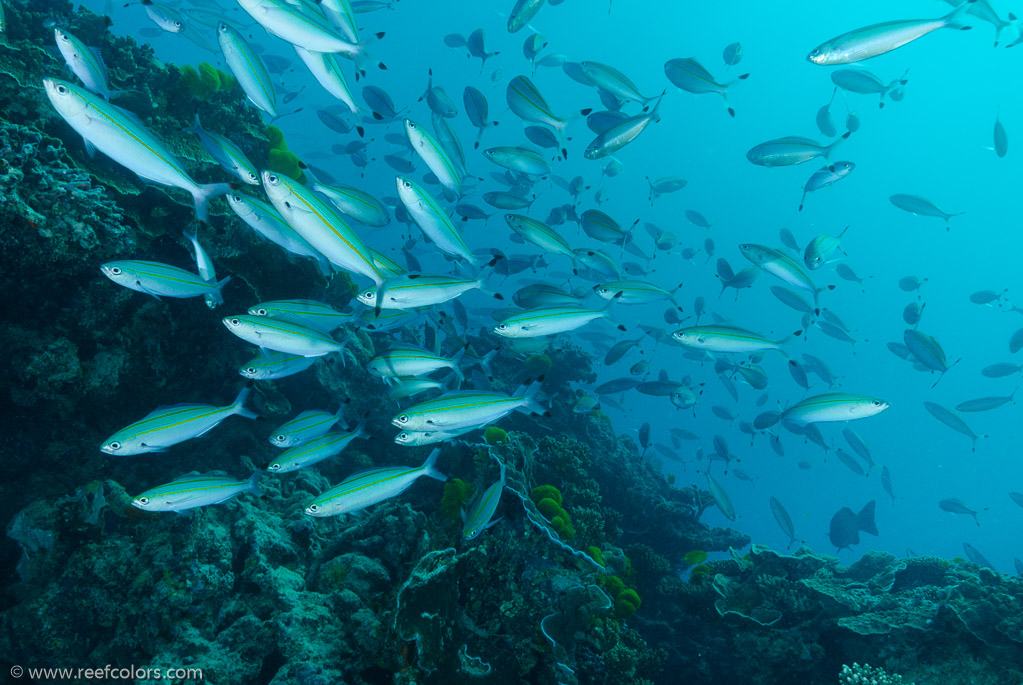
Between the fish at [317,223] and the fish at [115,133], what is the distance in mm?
594

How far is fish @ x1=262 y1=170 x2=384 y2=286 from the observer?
2.73m

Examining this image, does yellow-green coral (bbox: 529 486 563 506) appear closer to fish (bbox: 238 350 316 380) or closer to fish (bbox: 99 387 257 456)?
fish (bbox: 238 350 316 380)

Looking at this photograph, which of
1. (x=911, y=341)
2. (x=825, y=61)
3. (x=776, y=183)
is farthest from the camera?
(x=776, y=183)

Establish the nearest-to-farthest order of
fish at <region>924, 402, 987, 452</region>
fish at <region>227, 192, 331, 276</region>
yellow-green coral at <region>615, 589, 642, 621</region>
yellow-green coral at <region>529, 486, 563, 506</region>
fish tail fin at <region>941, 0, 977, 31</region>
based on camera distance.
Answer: fish at <region>227, 192, 331, 276</region> → fish tail fin at <region>941, 0, 977, 31</region> → yellow-green coral at <region>615, 589, 642, 621</region> → yellow-green coral at <region>529, 486, 563, 506</region> → fish at <region>924, 402, 987, 452</region>

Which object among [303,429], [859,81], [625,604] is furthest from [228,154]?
[859,81]

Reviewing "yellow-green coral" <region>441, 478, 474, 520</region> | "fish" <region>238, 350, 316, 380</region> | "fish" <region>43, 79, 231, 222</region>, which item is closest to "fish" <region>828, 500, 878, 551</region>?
"yellow-green coral" <region>441, 478, 474, 520</region>

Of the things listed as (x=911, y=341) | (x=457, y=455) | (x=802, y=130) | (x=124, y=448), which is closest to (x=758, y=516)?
(x=911, y=341)

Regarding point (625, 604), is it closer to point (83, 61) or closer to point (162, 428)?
point (162, 428)

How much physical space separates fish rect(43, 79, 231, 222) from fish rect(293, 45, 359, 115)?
1.51 metres

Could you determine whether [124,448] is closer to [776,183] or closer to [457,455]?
[457,455]

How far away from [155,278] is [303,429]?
1.68 metres

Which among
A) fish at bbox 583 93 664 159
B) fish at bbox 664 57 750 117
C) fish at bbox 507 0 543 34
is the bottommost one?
fish at bbox 583 93 664 159

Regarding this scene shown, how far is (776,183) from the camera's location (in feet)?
245

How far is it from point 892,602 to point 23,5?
15.0 metres
